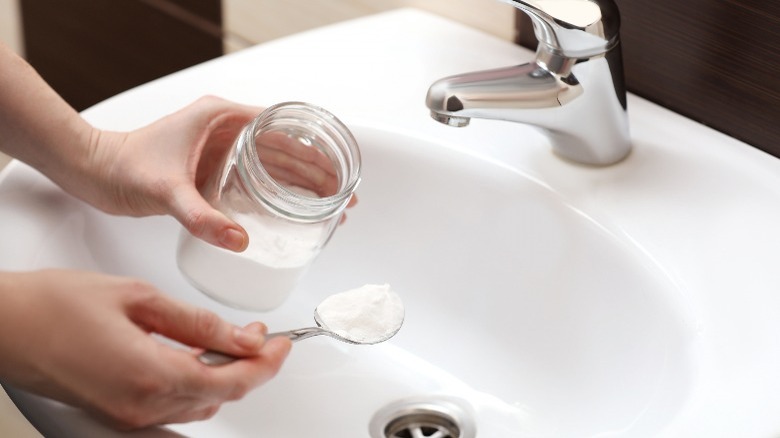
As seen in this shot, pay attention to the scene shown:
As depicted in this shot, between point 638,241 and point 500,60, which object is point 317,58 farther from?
point 638,241

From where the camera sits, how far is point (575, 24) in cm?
56

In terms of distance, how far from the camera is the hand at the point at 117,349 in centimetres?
42

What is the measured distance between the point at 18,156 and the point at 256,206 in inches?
6.2

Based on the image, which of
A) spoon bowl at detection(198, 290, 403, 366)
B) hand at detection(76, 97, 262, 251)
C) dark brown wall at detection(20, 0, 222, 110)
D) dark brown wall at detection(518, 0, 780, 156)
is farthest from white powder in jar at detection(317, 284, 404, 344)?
dark brown wall at detection(20, 0, 222, 110)

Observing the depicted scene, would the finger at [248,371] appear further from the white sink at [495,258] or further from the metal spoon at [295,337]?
the white sink at [495,258]

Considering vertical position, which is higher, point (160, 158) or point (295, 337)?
point (160, 158)

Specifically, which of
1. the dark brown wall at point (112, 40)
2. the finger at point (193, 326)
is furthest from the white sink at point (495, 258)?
the dark brown wall at point (112, 40)

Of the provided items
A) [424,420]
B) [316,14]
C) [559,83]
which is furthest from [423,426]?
[316,14]

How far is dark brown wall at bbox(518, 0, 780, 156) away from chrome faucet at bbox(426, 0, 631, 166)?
0.06 m

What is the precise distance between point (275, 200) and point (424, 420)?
0.56ft

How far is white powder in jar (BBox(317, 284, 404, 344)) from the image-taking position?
1.87ft

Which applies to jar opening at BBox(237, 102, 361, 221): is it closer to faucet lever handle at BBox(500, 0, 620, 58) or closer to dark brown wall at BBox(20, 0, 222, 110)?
faucet lever handle at BBox(500, 0, 620, 58)

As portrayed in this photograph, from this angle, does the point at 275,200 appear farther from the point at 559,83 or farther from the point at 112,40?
the point at 112,40

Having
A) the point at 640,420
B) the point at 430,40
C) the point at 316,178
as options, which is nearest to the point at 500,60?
the point at 430,40
